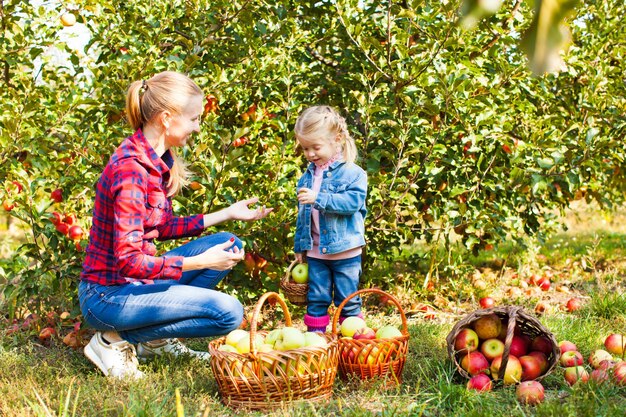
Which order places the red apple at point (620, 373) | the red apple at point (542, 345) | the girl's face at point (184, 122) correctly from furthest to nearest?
the girl's face at point (184, 122) < the red apple at point (542, 345) < the red apple at point (620, 373)

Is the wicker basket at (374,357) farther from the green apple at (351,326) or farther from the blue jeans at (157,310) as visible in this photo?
the blue jeans at (157,310)

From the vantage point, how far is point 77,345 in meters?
3.20

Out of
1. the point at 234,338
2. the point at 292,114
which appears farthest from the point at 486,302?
the point at 234,338

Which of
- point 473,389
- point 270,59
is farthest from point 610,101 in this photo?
point 473,389

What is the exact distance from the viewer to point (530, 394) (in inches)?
88.7

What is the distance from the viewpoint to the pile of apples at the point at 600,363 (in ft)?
7.80

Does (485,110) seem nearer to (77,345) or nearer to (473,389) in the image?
(473,389)

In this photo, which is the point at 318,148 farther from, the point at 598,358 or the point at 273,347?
the point at 598,358

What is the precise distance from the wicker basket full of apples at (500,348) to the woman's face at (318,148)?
103cm

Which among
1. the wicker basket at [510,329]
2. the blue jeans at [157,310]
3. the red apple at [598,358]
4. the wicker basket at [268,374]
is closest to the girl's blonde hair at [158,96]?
the blue jeans at [157,310]

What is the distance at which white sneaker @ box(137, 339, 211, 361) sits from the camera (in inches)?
116

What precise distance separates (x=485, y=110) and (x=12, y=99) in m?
2.53

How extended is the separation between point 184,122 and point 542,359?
5.48 ft

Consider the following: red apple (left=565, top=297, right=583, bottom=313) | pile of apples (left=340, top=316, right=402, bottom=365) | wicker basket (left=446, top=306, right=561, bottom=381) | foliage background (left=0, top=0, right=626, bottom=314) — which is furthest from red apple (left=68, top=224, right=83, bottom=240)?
red apple (left=565, top=297, right=583, bottom=313)
